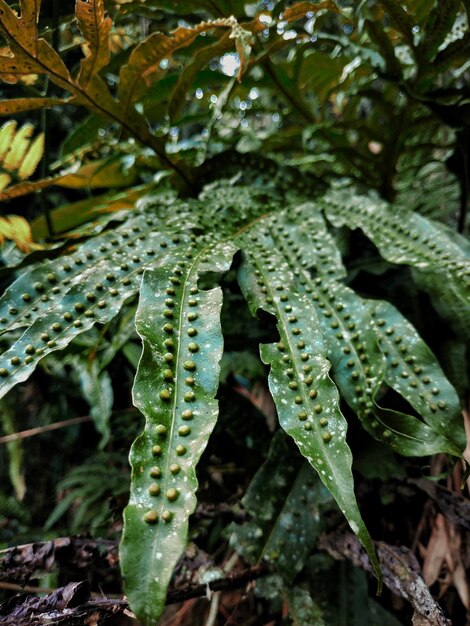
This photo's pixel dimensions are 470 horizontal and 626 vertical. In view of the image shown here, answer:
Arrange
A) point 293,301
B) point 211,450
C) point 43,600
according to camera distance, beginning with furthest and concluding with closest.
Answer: point 211,450 → point 293,301 → point 43,600

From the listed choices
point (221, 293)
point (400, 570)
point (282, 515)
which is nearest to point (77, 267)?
point (221, 293)

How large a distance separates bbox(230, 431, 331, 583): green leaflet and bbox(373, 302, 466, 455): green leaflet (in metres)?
0.23

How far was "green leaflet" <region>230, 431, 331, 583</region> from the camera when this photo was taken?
688mm

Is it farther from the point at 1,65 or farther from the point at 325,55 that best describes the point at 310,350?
the point at 325,55

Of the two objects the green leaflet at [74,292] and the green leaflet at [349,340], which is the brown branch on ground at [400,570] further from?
the green leaflet at [74,292]

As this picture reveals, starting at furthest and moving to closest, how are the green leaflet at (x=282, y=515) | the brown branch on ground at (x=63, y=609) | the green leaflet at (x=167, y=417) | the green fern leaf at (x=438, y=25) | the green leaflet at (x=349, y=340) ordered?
1. the green fern leaf at (x=438, y=25)
2. the green leaflet at (x=282, y=515)
3. the green leaflet at (x=349, y=340)
4. the brown branch on ground at (x=63, y=609)
5. the green leaflet at (x=167, y=417)

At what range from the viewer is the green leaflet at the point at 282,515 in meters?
0.69

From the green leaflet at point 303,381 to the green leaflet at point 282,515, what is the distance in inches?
10.7

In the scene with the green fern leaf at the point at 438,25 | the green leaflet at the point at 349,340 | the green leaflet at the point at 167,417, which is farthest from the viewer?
the green fern leaf at the point at 438,25

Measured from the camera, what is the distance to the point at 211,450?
0.91 metres

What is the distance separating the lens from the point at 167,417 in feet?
1.52

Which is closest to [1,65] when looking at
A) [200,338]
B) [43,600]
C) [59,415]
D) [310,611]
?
[200,338]

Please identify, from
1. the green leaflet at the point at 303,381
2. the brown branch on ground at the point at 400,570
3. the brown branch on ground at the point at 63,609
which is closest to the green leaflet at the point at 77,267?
the green leaflet at the point at 303,381

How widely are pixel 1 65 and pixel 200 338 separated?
58 cm
